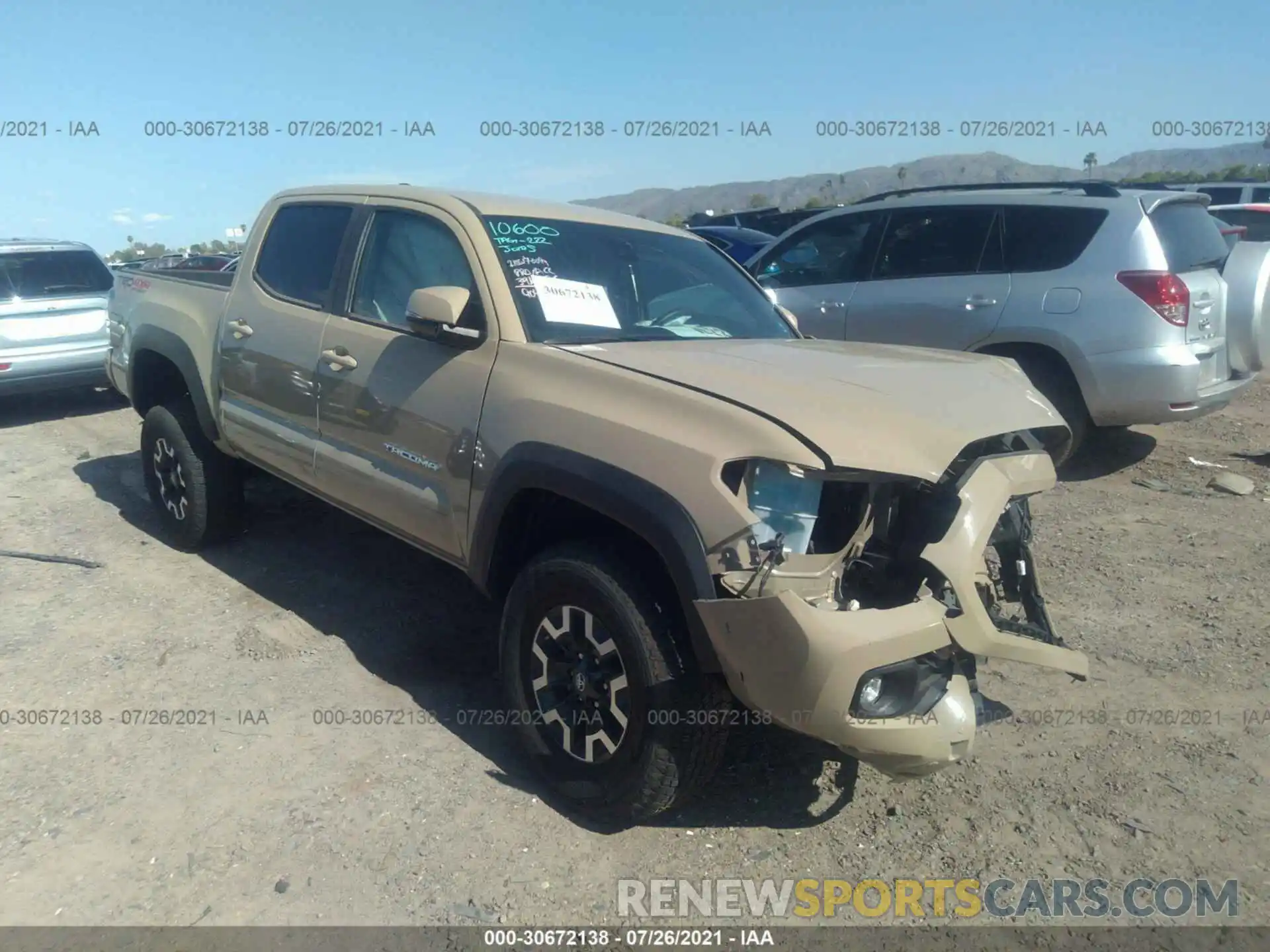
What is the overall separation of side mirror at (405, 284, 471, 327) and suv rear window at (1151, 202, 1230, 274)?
4882 mm

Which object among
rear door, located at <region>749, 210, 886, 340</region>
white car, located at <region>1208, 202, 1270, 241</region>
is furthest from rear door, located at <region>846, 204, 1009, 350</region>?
white car, located at <region>1208, 202, 1270, 241</region>

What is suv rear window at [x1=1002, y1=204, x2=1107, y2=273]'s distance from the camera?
6.44 metres

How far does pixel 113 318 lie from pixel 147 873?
424cm

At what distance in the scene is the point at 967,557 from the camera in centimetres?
264

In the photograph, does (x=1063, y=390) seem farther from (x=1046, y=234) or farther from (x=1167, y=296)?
(x=1046, y=234)

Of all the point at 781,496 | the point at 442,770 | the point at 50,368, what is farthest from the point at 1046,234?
the point at 50,368

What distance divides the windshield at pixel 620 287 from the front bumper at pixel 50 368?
6418mm

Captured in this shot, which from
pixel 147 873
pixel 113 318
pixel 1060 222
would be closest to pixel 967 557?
pixel 147 873

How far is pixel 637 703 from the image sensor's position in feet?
9.25

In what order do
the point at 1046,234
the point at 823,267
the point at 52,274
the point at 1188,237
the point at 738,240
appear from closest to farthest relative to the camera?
the point at 1188,237
the point at 1046,234
the point at 823,267
the point at 52,274
the point at 738,240

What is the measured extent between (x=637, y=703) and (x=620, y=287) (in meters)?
1.78

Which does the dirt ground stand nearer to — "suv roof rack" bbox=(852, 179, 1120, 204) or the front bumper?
"suv roof rack" bbox=(852, 179, 1120, 204)

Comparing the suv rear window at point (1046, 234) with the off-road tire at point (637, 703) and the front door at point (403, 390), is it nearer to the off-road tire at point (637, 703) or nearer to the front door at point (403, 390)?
the front door at point (403, 390)

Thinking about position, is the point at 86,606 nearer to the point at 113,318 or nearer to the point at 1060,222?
the point at 113,318
